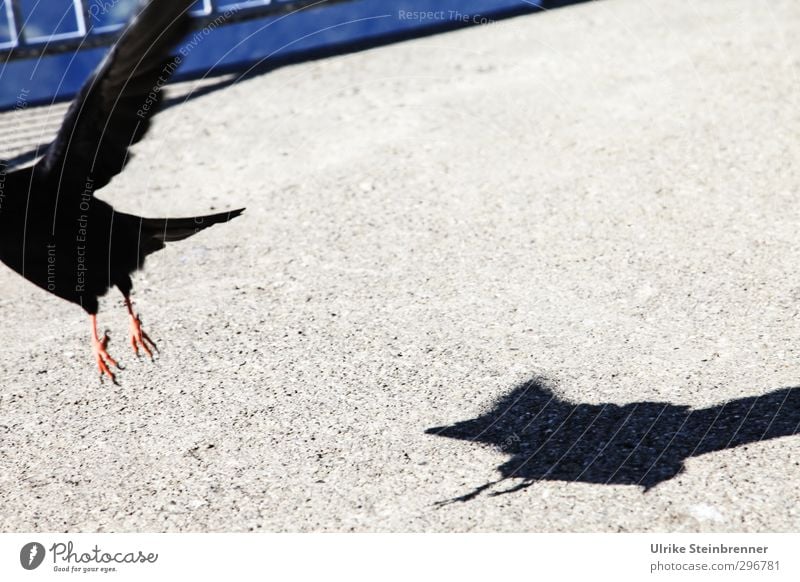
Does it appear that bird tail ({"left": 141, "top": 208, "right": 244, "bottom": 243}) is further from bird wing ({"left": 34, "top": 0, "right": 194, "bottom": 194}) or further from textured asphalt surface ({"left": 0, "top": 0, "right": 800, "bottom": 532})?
textured asphalt surface ({"left": 0, "top": 0, "right": 800, "bottom": 532})

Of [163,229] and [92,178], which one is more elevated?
[92,178]

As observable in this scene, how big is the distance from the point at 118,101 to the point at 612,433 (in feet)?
9.86

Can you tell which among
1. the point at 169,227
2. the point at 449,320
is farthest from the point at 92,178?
the point at 449,320

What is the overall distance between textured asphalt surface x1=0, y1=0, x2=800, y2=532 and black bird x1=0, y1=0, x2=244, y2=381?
942 millimetres

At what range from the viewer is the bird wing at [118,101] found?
4.26 m

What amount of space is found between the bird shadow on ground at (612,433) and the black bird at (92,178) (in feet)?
6.24

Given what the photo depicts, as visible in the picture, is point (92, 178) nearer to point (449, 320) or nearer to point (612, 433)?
point (449, 320)

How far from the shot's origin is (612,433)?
205 inches

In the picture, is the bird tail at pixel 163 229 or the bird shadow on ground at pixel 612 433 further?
the bird tail at pixel 163 229

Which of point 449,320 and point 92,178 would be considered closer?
point 92,178

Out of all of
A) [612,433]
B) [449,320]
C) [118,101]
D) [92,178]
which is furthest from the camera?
[449,320]

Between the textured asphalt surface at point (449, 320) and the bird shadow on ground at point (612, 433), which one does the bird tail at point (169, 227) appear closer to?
the textured asphalt surface at point (449, 320)

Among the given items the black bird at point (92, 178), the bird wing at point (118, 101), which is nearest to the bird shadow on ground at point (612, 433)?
the black bird at point (92, 178)
